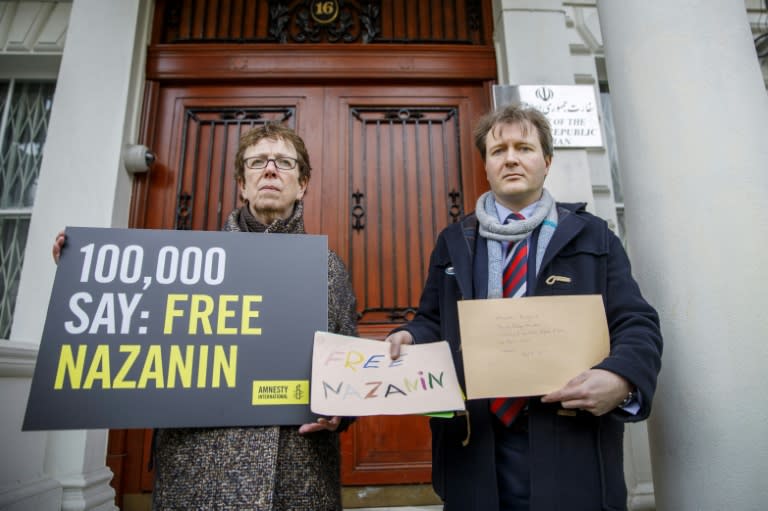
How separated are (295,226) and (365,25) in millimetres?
2347

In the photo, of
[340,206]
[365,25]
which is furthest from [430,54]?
[340,206]

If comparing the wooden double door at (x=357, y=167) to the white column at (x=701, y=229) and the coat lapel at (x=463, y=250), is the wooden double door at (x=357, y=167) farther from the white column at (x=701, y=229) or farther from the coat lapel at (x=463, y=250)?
the coat lapel at (x=463, y=250)

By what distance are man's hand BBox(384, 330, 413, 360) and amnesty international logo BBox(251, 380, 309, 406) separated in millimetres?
251

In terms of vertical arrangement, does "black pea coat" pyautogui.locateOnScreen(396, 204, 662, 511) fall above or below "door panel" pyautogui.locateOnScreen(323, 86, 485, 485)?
below

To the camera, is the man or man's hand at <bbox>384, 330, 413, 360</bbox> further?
man's hand at <bbox>384, 330, 413, 360</bbox>

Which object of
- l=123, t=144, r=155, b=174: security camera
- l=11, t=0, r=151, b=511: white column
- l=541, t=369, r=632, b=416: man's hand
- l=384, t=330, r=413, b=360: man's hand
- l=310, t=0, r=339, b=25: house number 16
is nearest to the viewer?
l=541, t=369, r=632, b=416: man's hand

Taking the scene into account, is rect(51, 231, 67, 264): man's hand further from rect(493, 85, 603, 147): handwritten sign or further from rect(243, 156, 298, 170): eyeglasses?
rect(493, 85, 603, 147): handwritten sign

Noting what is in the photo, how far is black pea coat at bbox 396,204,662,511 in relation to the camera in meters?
1.13

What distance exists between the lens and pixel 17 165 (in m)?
3.21

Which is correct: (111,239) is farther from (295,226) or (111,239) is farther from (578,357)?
(578,357)

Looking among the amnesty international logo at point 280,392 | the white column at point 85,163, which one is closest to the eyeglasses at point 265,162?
the amnesty international logo at point 280,392

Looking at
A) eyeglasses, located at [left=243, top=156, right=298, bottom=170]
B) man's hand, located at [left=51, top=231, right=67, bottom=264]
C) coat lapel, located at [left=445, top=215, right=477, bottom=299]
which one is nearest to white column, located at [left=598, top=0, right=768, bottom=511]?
coat lapel, located at [left=445, top=215, right=477, bottom=299]

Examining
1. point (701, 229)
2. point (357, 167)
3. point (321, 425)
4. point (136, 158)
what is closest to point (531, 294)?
point (321, 425)

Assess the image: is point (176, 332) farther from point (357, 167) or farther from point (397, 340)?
point (357, 167)
